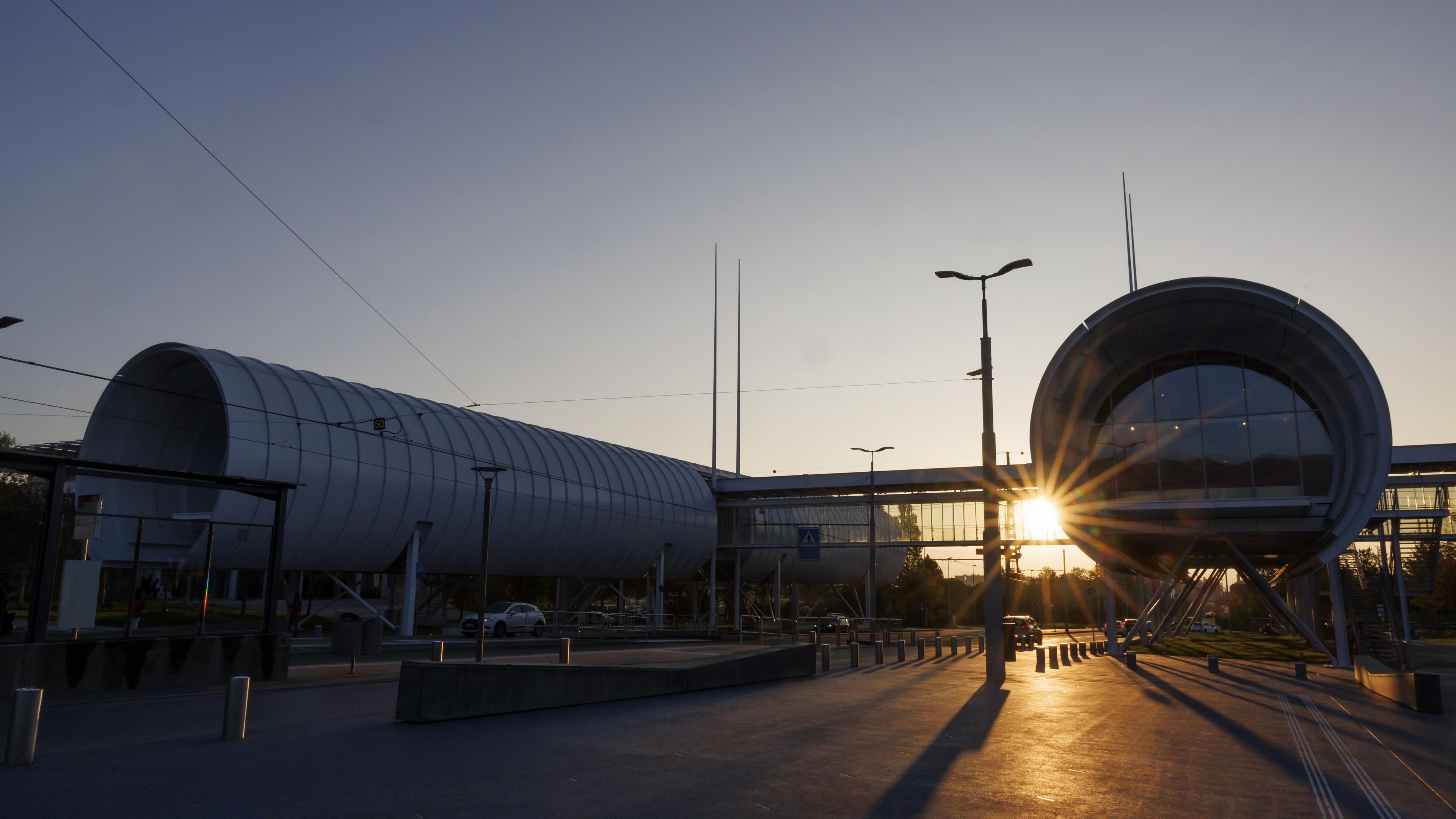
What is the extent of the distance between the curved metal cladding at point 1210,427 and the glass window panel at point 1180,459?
0.04 m

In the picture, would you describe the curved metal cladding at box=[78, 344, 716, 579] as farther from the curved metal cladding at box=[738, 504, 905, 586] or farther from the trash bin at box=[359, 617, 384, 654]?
the curved metal cladding at box=[738, 504, 905, 586]

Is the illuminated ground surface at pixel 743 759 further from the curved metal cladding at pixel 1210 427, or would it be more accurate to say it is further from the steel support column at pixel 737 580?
the steel support column at pixel 737 580

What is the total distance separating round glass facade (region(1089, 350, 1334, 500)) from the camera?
3322 centimetres

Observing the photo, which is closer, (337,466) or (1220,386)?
(337,466)

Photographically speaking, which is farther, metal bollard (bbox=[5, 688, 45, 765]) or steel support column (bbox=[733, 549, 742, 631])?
steel support column (bbox=[733, 549, 742, 631])

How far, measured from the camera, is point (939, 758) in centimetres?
1091

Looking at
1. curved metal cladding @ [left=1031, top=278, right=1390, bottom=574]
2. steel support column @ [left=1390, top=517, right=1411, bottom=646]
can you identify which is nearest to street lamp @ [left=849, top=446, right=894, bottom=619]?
curved metal cladding @ [left=1031, top=278, right=1390, bottom=574]

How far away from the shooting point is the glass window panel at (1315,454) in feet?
107

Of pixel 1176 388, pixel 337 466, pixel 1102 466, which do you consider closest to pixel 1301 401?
pixel 1176 388

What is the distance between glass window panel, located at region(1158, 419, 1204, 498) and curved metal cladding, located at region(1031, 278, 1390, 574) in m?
0.04

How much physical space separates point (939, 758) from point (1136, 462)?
27587 millimetres

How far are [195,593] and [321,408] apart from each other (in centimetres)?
1400

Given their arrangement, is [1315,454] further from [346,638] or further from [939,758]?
[346,638]

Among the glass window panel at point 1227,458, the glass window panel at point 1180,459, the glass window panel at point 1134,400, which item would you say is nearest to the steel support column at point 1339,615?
the glass window panel at point 1227,458
